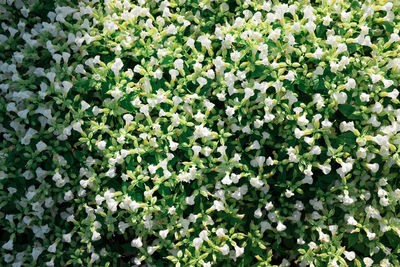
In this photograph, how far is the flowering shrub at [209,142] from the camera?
8.29 feet

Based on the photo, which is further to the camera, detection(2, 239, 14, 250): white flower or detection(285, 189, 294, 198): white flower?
detection(2, 239, 14, 250): white flower

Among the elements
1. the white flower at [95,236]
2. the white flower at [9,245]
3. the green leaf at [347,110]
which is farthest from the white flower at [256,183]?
the white flower at [9,245]

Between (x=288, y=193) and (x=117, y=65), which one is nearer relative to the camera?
(x=288, y=193)

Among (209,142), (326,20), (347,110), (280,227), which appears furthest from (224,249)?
(326,20)

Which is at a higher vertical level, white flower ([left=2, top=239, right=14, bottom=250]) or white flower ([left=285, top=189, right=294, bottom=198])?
white flower ([left=285, top=189, right=294, bottom=198])

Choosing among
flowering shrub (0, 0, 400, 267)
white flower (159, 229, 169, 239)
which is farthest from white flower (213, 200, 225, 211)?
white flower (159, 229, 169, 239)

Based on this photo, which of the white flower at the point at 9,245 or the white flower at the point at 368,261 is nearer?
the white flower at the point at 368,261

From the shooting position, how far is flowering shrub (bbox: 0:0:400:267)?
8.29 feet

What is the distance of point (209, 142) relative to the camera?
2.56m

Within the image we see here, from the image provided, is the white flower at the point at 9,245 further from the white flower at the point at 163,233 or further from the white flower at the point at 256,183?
the white flower at the point at 256,183

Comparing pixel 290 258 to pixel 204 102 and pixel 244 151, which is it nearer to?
pixel 244 151

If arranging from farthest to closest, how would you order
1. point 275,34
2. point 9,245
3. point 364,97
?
point 9,245, point 275,34, point 364,97

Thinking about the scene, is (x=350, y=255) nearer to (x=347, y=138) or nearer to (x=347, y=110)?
(x=347, y=138)

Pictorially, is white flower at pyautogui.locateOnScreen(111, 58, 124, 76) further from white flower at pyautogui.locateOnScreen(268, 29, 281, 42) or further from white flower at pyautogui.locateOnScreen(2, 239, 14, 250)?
white flower at pyautogui.locateOnScreen(2, 239, 14, 250)
